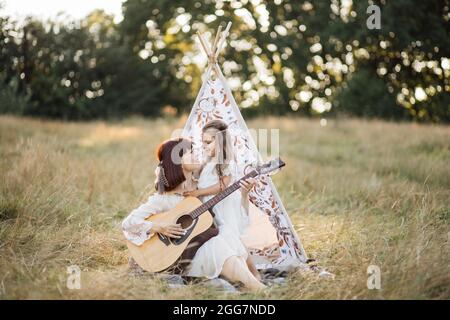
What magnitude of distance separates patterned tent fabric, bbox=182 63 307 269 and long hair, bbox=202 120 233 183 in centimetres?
17

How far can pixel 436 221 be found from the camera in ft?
14.3

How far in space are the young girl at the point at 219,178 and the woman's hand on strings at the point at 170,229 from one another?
0.32 meters

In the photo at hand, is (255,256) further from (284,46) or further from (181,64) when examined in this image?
(181,64)

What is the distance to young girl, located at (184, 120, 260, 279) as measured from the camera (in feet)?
12.5

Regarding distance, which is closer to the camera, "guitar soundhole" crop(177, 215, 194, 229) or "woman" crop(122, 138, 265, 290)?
"woman" crop(122, 138, 265, 290)

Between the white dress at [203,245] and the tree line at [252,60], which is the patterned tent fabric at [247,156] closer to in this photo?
the white dress at [203,245]

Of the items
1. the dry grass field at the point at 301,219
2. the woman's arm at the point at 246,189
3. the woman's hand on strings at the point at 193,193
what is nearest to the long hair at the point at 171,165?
the woman's hand on strings at the point at 193,193

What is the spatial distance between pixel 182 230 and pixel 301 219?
2.08 meters

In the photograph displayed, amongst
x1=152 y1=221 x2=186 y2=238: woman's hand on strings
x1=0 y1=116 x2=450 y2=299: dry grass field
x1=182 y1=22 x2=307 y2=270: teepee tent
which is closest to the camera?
x1=0 y1=116 x2=450 y2=299: dry grass field

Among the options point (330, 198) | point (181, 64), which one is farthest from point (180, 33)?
point (330, 198)

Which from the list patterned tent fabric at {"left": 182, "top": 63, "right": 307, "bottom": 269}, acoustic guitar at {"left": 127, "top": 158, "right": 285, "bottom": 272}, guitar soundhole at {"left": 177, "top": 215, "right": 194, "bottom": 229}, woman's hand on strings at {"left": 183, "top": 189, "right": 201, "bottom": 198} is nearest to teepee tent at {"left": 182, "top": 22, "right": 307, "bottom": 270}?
patterned tent fabric at {"left": 182, "top": 63, "right": 307, "bottom": 269}

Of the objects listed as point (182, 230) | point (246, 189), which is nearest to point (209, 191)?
point (246, 189)

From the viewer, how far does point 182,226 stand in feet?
12.0

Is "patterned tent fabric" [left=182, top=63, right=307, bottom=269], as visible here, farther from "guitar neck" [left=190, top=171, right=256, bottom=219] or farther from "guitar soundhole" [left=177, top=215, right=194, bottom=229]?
"guitar soundhole" [left=177, top=215, right=194, bottom=229]
